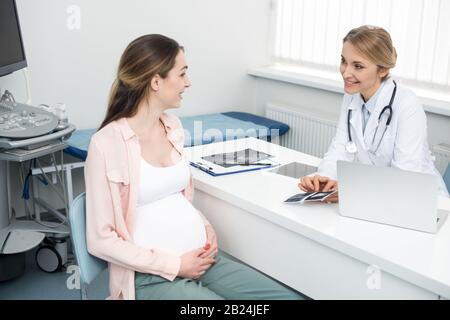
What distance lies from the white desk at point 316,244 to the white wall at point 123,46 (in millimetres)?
1549

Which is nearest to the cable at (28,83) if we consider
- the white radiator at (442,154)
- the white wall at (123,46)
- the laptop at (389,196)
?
the white wall at (123,46)

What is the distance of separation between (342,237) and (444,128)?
1.74 metres

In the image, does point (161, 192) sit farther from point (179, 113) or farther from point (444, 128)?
point (179, 113)

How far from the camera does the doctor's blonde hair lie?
2.09m

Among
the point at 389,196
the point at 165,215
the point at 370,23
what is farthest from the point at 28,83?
the point at 389,196

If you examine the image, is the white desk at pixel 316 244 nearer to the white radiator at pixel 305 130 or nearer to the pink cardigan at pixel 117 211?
the pink cardigan at pixel 117 211

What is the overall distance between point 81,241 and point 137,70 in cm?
52

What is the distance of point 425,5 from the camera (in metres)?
3.15

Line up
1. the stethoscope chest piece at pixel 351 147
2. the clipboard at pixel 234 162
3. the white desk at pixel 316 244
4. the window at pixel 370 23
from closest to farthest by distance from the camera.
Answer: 1. the white desk at pixel 316 244
2. the clipboard at pixel 234 162
3. the stethoscope chest piece at pixel 351 147
4. the window at pixel 370 23

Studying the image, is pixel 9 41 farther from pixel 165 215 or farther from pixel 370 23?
pixel 370 23

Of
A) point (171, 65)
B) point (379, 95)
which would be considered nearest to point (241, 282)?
point (171, 65)

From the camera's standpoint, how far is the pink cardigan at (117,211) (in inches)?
63.2

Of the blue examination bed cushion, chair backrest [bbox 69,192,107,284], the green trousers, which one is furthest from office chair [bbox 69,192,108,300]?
the blue examination bed cushion

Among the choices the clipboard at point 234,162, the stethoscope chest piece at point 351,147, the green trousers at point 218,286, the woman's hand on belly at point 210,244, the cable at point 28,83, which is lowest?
the green trousers at point 218,286
